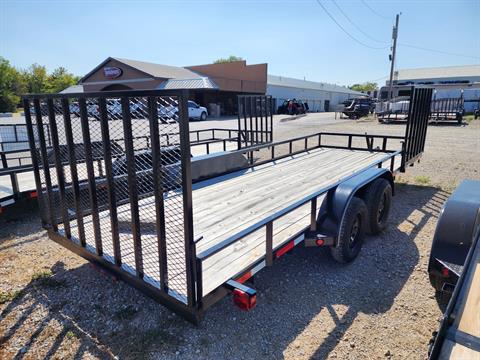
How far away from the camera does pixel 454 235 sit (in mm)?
2900

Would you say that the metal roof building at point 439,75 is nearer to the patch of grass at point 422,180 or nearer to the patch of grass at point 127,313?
the patch of grass at point 422,180

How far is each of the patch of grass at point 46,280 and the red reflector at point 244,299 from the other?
2092mm

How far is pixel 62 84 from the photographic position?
60.4 meters

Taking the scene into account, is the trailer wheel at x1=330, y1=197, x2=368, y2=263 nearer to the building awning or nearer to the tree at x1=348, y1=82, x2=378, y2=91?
the building awning

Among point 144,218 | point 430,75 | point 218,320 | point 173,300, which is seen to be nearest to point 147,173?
point 144,218

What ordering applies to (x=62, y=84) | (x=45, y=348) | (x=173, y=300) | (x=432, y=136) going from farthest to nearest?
1. (x=62, y=84)
2. (x=432, y=136)
3. (x=45, y=348)
4. (x=173, y=300)

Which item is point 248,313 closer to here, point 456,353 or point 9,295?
point 456,353

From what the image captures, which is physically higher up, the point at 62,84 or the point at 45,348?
the point at 62,84

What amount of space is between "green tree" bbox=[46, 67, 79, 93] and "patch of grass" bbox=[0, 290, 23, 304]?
61.0 meters

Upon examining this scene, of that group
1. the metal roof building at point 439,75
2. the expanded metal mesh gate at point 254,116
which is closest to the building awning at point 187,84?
the expanded metal mesh gate at point 254,116

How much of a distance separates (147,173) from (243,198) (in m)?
1.71

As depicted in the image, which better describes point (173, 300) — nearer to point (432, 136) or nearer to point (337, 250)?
point (337, 250)

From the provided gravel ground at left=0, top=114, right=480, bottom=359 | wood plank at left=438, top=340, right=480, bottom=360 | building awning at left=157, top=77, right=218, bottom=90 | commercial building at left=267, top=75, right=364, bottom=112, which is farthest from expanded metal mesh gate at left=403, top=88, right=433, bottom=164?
commercial building at left=267, top=75, right=364, bottom=112

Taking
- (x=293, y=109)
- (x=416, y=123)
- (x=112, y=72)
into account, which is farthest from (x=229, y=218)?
(x=112, y=72)
